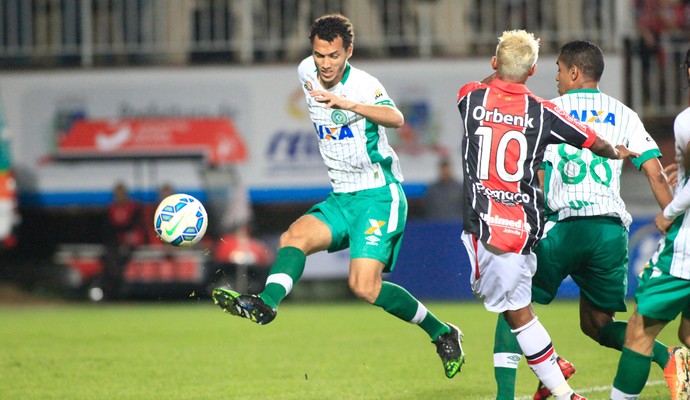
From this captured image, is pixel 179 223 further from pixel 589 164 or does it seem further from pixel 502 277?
pixel 589 164

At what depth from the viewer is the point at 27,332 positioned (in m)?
12.3

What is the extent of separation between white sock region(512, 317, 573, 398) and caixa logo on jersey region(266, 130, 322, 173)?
37.7ft

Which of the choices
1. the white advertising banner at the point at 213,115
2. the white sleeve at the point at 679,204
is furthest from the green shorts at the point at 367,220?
the white advertising banner at the point at 213,115

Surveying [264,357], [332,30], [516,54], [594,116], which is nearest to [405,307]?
[594,116]

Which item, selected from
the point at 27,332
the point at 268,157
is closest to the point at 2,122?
the point at 268,157

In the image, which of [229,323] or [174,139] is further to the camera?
[174,139]

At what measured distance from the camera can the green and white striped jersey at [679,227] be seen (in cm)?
568

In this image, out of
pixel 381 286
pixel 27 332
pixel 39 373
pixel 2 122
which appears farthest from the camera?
pixel 2 122

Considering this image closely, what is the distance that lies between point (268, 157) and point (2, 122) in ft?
13.7

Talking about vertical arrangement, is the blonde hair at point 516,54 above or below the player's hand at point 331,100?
above

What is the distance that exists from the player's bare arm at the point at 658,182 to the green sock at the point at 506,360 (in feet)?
3.80

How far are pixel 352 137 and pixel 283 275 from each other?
1050mm

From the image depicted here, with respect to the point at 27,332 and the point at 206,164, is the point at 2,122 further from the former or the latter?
the point at 27,332

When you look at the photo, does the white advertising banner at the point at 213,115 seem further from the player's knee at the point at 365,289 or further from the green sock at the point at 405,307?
the player's knee at the point at 365,289
